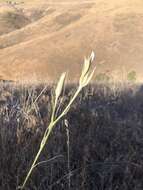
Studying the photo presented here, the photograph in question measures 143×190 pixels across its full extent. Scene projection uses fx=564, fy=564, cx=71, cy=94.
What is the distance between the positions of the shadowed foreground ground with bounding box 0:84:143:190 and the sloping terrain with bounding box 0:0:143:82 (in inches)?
604

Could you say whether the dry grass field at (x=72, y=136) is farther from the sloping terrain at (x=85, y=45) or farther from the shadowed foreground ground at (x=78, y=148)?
the sloping terrain at (x=85, y=45)

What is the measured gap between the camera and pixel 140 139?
4605 mm

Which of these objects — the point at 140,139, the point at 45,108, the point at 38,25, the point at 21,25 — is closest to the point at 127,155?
the point at 140,139

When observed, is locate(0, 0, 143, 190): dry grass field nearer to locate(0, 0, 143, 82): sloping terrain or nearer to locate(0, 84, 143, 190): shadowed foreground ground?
locate(0, 84, 143, 190): shadowed foreground ground

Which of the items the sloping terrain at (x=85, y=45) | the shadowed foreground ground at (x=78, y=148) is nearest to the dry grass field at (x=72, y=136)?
the shadowed foreground ground at (x=78, y=148)

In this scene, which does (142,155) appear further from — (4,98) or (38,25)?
(38,25)

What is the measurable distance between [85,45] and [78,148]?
22412mm

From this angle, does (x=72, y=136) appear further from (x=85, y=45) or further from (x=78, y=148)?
(x=85, y=45)

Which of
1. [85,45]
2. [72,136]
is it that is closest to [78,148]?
[72,136]

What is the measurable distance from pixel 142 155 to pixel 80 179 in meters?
0.71

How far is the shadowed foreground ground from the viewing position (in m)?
3.74

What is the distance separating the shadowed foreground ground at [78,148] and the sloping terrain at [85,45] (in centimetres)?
1534

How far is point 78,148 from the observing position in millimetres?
4215

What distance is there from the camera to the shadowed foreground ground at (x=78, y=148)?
3.74m
